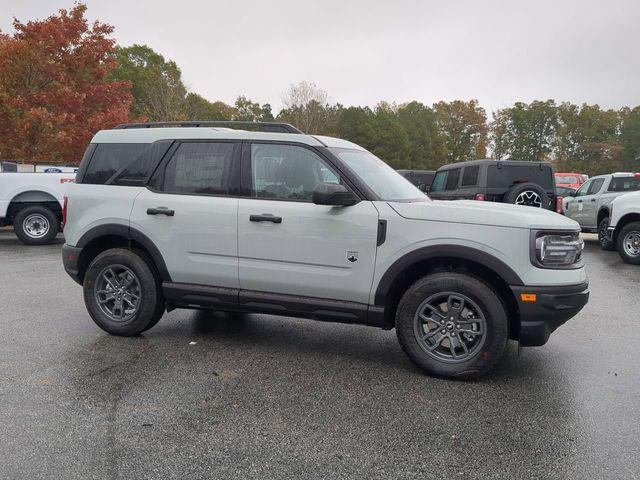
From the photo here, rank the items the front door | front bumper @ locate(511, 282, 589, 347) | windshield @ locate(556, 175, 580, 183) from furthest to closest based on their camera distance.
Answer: windshield @ locate(556, 175, 580, 183) → the front door → front bumper @ locate(511, 282, 589, 347)

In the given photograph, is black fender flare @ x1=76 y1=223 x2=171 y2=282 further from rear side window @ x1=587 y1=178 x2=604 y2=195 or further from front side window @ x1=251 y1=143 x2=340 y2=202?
rear side window @ x1=587 y1=178 x2=604 y2=195

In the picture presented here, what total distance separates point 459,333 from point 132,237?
3075 millimetres

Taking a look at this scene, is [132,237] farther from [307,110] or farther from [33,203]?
[307,110]

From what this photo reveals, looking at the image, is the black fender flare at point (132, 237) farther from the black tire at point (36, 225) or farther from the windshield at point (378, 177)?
the black tire at point (36, 225)

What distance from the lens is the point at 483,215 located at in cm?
397

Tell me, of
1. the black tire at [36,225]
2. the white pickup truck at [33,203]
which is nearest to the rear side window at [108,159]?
the white pickup truck at [33,203]

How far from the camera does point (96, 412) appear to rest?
3381mm

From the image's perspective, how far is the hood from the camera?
3887 mm

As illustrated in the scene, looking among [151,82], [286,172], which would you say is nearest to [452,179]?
[286,172]

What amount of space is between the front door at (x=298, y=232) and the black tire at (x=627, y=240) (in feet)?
29.3

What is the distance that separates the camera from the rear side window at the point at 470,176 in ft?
40.3

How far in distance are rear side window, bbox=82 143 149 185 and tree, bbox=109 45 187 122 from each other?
21079 millimetres

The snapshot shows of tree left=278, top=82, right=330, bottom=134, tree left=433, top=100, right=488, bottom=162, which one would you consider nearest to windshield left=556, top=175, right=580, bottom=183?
tree left=278, top=82, right=330, bottom=134

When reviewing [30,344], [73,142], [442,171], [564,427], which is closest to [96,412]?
[30,344]
